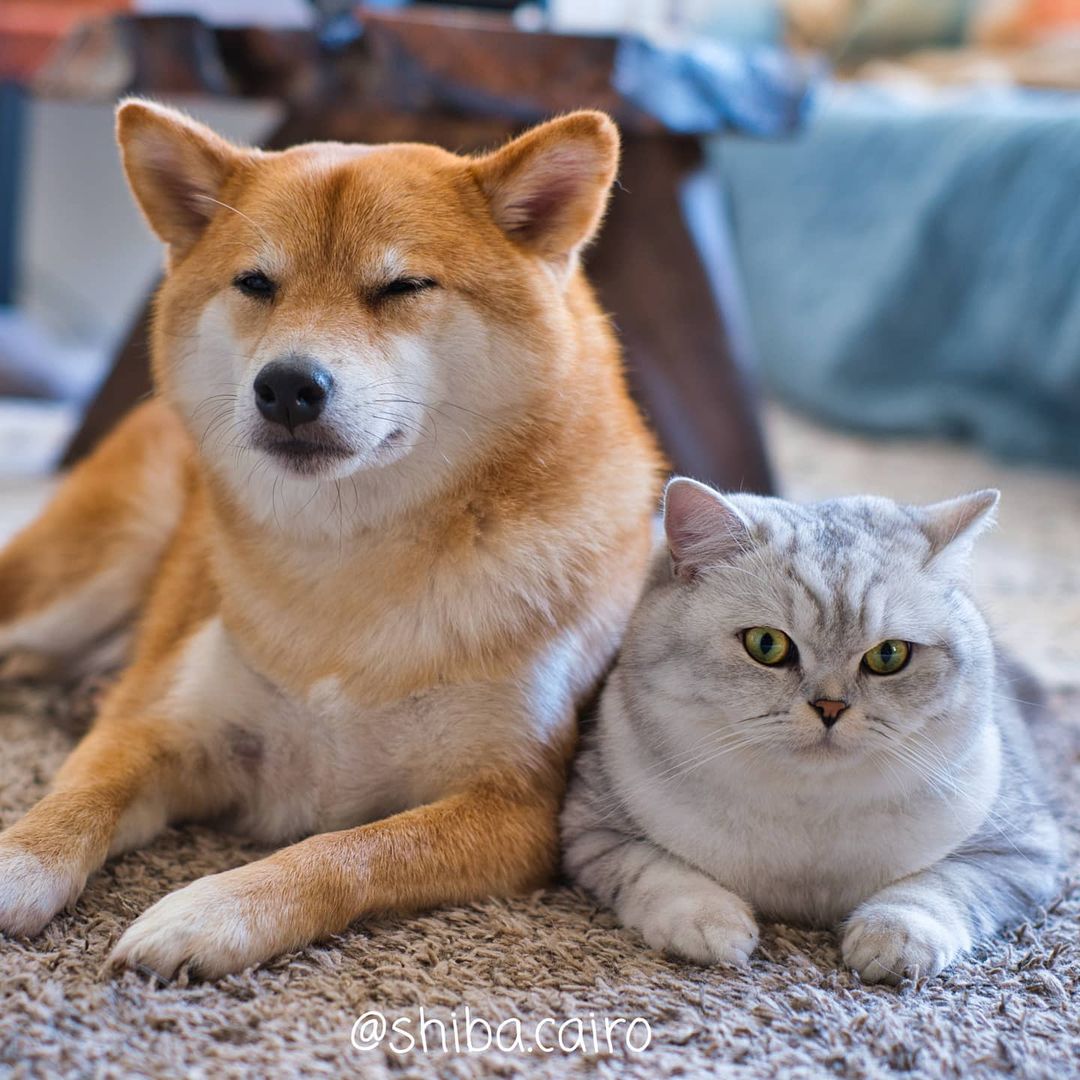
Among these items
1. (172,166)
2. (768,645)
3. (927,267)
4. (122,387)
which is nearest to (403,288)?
(172,166)

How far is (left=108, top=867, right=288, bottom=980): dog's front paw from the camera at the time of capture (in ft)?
3.36

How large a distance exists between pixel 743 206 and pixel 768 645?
339 centimetres

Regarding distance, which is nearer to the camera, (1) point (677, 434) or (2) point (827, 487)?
(1) point (677, 434)

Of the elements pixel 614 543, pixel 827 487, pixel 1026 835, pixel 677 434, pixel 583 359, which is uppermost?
pixel 583 359

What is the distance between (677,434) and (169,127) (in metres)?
1.22

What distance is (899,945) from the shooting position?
1.06 metres

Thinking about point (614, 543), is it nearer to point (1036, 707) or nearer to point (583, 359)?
point (583, 359)

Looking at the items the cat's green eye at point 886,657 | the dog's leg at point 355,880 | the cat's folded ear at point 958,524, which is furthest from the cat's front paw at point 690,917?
the cat's folded ear at point 958,524

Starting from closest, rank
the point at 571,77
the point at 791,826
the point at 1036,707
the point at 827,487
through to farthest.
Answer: the point at 791,826
the point at 1036,707
the point at 571,77
the point at 827,487

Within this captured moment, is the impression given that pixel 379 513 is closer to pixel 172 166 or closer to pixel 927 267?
pixel 172 166

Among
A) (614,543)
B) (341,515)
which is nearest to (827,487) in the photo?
(614,543)

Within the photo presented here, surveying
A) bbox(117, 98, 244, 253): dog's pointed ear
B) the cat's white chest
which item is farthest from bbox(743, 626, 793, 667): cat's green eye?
bbox(117, 98, 244, 253): dog's pointed ear

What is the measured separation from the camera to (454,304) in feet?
4.02

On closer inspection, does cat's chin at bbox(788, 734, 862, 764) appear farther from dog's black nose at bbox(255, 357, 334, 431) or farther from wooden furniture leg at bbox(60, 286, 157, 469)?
wooden furniture leg at bbox(60, 286, 157, 469)
